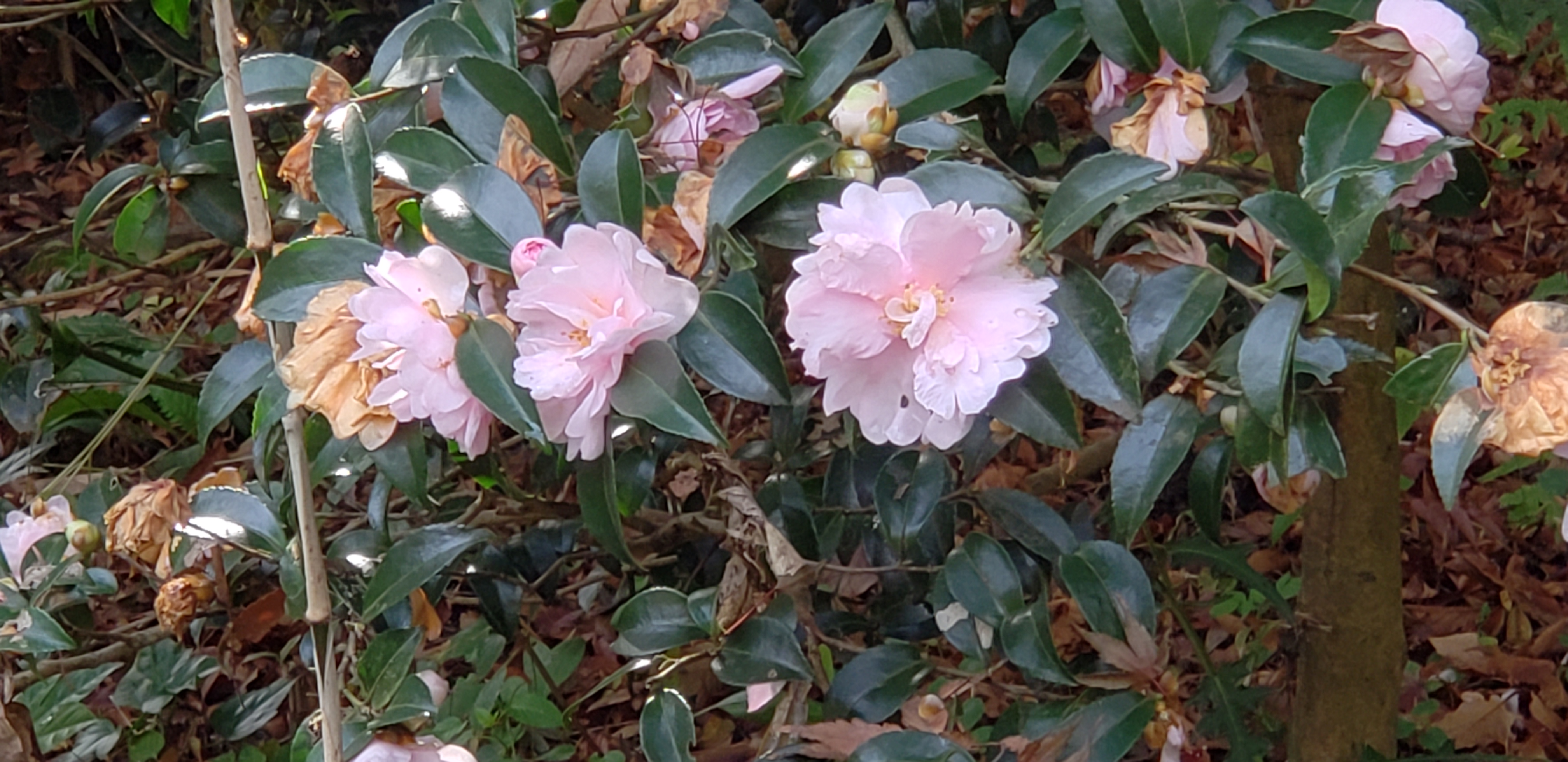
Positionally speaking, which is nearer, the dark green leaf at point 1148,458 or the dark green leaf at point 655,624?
the dark green leaf at point 1148,458

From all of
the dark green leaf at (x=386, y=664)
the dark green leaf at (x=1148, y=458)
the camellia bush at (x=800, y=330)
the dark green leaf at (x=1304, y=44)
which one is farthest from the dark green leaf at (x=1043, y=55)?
the dark green leaf at (x=386, y=664)

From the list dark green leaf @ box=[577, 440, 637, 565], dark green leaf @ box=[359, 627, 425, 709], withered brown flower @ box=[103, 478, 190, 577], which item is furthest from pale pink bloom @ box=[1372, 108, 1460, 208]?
withered brown flower @ box=[103, 478, 190, 577]

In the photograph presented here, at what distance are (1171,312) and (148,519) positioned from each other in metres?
0.76

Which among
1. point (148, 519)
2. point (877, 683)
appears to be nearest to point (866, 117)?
point (877, 683)

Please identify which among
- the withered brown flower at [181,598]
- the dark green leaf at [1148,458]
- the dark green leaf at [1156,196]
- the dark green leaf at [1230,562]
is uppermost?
the dark green leaf at [1156,196]

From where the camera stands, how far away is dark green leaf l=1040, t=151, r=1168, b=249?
0.59m

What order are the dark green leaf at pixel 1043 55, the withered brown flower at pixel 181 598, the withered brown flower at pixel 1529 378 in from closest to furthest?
the withered brown flower at pixel 1529 378
the dark green leaf at pixel 1043 55
the withered brown flower at pixel 181 598

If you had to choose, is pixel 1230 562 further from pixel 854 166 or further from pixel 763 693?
pixel 854 166

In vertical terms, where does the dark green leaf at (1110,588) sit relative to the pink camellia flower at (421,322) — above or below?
below

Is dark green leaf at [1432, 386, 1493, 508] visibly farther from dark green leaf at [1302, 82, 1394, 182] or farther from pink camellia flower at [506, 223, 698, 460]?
pink camellia flower at [506, 223, 698, 460]

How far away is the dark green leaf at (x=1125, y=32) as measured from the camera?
0.72 meters

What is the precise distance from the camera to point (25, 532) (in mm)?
1074

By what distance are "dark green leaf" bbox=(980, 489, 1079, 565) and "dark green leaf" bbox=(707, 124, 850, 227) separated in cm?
40

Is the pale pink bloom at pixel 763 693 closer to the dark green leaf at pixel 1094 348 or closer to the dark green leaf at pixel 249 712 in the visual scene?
the dark green leaf at pixel 1094 348
